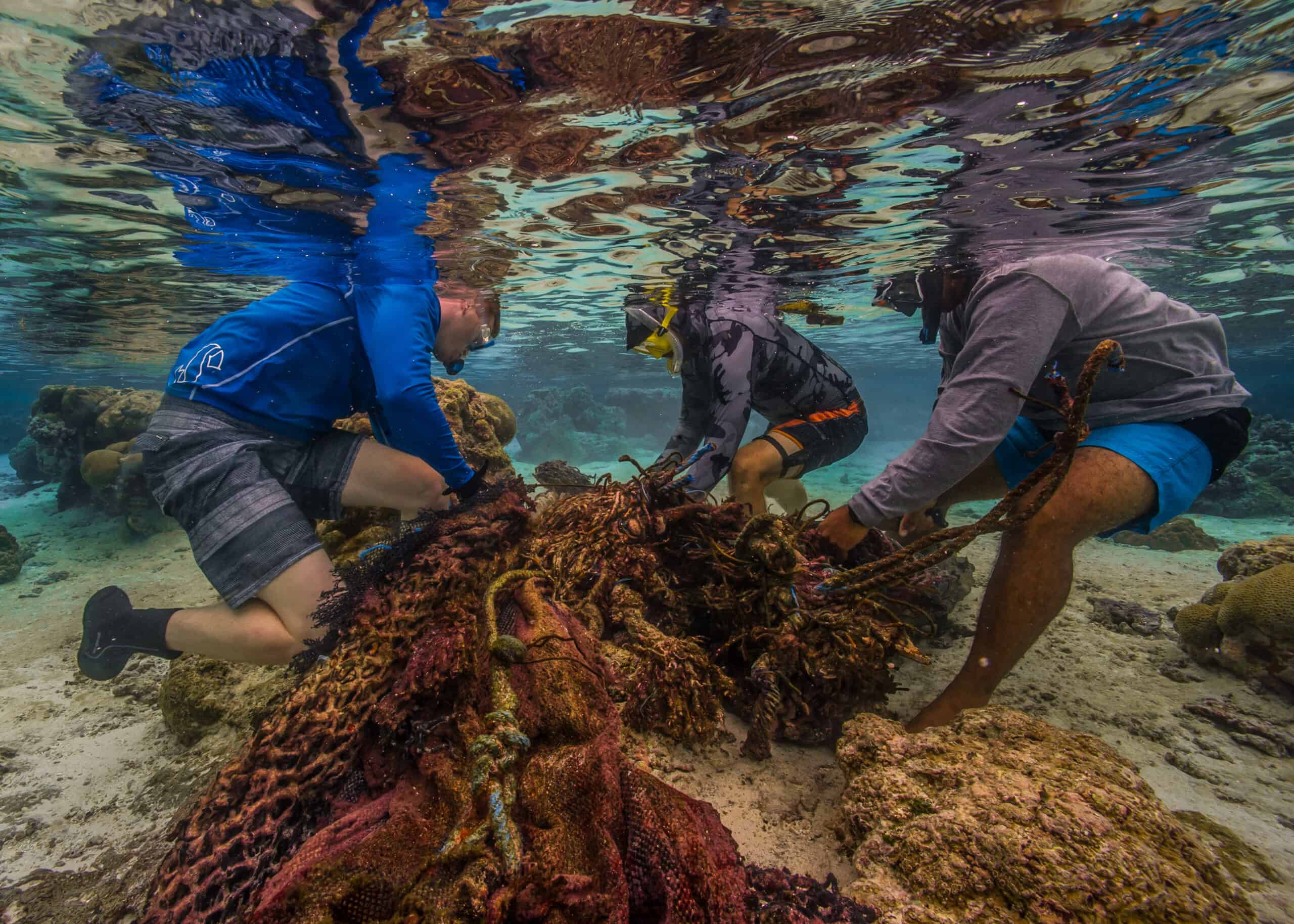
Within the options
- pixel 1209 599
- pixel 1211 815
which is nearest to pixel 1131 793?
pixel 1211 815

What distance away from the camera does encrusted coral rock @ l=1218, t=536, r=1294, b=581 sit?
4348mm

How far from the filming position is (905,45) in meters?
3.85

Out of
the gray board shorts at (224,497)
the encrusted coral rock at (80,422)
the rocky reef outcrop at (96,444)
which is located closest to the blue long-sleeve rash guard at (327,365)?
the gray board shorts at (224,497)

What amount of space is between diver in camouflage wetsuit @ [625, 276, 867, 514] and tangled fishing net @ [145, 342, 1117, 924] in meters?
1.36

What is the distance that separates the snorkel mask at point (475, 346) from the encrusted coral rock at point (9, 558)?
1080 centimetres

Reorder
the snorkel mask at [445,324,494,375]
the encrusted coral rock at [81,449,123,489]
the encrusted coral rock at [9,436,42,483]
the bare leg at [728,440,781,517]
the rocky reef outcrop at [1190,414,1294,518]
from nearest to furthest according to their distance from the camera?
the bare leg at [728,440,781,517]
the snorkel mask at [445,324,494,375]
the encrusted coral rock at [81,449,123,489]
the rocky reef outcrop at [1190,414,1294,518]
the encrusted coral rock at [9,436,42,483]

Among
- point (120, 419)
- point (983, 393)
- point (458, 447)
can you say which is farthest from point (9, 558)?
point (983, 393)

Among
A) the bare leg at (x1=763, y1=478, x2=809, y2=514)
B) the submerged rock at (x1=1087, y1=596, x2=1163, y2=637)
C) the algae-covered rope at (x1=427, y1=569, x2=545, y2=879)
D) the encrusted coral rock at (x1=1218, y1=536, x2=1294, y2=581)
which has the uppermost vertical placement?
the algae-covered rope at (x1=427, y1=569, x2=545, y2=879)

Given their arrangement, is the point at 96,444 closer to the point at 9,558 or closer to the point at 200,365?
the point at 9,558

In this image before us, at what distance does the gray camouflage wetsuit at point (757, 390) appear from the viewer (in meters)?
4.83

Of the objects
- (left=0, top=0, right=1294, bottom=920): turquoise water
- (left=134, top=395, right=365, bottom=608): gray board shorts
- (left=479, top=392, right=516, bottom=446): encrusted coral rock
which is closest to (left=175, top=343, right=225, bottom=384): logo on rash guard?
(left=134, top=395, right=365, bottom=608): gray board shorts

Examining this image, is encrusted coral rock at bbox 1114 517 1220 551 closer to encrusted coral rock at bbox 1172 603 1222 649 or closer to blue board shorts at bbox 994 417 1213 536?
encrusted coral rock at bbox 1172 603 1222 649

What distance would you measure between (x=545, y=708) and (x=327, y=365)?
3.26m

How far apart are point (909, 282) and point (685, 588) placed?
16.3 feet
